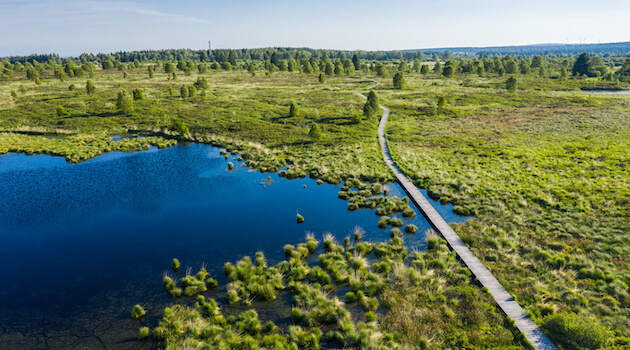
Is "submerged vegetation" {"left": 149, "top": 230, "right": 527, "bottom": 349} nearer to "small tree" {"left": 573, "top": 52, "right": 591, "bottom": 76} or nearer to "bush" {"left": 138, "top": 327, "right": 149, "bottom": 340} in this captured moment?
"bush" {"left": 138, "top": 327, "right": 149, "bottom": 340}

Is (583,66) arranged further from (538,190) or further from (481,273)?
(481,273)

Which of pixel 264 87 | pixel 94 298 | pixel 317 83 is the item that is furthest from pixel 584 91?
pixel 94 298

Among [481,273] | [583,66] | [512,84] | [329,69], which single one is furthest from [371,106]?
[583,66]

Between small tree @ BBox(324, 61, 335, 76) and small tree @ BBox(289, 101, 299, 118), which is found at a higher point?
small tree @ BBox(324, 61, 335, 76)

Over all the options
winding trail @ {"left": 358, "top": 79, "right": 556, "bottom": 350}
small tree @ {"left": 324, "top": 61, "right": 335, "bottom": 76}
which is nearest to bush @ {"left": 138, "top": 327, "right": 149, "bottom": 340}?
winding trail @ {"left": 358, "top": 79, "right": 556, "bottom": 350}

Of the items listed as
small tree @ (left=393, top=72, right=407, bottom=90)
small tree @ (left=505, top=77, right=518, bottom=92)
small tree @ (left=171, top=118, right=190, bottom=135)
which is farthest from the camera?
small tree @ (left=393, top=72, right=407, bottom=90)

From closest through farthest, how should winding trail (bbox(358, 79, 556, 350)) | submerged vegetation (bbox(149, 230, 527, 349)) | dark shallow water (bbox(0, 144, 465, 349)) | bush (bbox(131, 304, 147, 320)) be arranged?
winding trail (bbox(358, 79, 556, 350)) < submerged vegetation (bbox(149, 230, 527, 349)) < bush (bbox(131, 304, 147, 320)) < dark shallow water (bbox(0, 144, 465, 349))

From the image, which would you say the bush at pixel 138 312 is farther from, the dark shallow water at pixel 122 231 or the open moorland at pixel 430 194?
the open moorland at pixel 430 194

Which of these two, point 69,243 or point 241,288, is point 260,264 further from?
point 69,243

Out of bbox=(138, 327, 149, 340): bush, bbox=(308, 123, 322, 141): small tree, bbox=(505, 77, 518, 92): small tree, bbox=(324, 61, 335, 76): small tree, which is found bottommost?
bbox=(138, 327, 149, 340): bush
